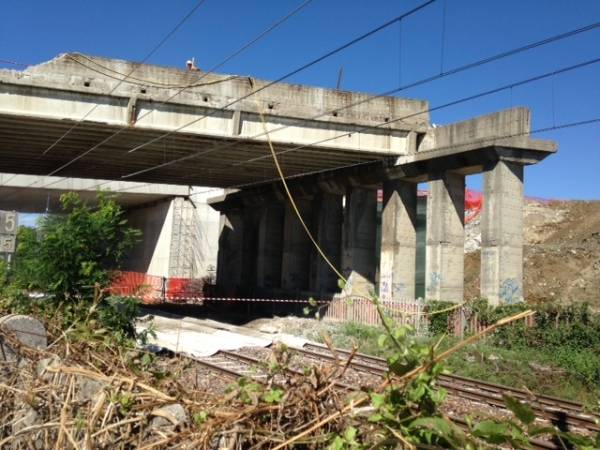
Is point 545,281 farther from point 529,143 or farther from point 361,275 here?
point 529,143

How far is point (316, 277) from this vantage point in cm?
3164

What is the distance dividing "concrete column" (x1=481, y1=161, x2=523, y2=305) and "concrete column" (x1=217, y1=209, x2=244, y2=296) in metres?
21.0

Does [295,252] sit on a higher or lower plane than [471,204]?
lower

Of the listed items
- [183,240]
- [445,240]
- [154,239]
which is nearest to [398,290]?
[445,240]

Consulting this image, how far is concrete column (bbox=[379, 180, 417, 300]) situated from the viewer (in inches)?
1011

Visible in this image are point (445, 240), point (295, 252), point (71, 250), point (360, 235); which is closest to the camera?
point (71, 250)

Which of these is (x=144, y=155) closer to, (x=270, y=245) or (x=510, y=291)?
(x=270, y=245)

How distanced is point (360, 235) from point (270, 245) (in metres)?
9.00

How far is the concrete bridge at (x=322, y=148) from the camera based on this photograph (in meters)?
20.8

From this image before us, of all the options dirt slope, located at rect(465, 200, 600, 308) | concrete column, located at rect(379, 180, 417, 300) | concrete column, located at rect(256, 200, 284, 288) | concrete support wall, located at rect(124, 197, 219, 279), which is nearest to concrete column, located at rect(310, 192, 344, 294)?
concrete column, located at rect(379, 180, 417, 300)

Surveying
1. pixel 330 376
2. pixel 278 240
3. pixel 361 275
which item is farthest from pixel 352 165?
pixel 330 376

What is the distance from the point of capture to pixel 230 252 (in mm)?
41781

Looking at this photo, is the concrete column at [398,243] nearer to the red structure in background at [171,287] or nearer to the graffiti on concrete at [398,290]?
the graffiti on concrete at [398,290]

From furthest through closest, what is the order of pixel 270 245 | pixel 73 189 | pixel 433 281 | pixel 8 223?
pixel 73 189
pixel 270 245
pixel 433 281
pixel 8 223
